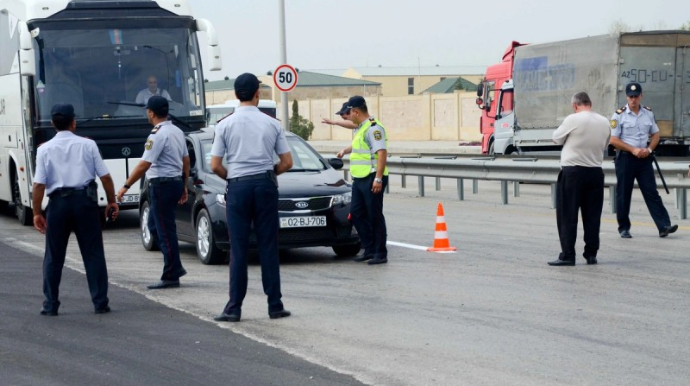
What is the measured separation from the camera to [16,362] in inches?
303

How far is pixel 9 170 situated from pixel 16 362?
12412 millimetres

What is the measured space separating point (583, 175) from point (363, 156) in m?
2.33

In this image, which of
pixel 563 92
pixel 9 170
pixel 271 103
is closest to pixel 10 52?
pixel 9 170

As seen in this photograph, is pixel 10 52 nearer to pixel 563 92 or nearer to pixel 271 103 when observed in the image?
pixel 563 92

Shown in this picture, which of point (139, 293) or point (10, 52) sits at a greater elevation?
point (10, 52)

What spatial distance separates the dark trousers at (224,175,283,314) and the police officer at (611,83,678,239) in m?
6.77

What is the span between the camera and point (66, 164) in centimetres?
956

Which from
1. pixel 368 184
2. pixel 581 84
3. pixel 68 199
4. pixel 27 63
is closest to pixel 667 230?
pixel 368 184

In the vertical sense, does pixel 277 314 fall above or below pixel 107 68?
below

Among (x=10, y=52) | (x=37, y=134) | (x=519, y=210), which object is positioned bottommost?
(x=519, y=210)

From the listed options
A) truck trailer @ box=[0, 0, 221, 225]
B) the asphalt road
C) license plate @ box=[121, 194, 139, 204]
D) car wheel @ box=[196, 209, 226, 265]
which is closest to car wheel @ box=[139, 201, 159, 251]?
the asphalt road

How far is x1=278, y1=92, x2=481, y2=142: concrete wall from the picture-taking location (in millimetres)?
71062

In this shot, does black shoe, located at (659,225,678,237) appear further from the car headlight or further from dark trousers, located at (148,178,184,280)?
dark trousers, located at (148,178,184,280)

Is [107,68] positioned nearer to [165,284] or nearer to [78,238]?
[165,284]
